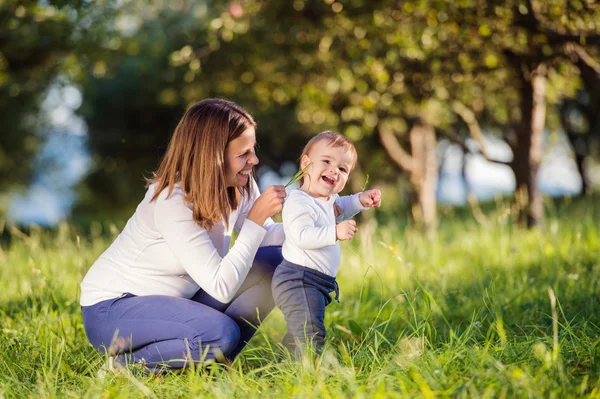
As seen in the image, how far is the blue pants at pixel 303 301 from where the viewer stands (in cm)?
301

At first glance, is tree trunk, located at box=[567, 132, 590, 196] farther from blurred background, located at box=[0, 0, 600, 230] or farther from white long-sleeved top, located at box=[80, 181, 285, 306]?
white long-sleeved top, located at box=[80, 181, 285, 306]

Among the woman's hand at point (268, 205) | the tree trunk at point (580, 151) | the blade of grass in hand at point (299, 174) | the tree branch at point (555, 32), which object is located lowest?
the tree trunk at point (580, 151)

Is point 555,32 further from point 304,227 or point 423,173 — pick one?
point 423,173

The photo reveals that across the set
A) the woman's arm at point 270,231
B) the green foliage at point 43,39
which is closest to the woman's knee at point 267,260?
the woman's arm at point 270,231

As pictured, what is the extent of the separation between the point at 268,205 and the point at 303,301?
0.50 meters

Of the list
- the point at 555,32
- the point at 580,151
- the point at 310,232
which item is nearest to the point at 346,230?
the point at 310,232

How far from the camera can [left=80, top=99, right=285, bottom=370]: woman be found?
3.04 metres

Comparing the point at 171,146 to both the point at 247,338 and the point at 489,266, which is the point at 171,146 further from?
the point at 489,266

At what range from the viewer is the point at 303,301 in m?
3.01

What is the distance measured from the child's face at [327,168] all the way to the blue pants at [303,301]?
1.37ft

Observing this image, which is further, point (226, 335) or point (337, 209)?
point (337, 209)

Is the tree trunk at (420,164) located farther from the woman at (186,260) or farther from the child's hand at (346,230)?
the child's hand at (346,230)

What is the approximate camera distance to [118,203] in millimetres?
23625

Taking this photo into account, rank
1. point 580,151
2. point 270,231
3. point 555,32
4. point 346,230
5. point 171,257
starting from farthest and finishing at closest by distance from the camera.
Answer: point 580,151 < point 555,32 < point 270,231 < point 171,257 < point 346,230
